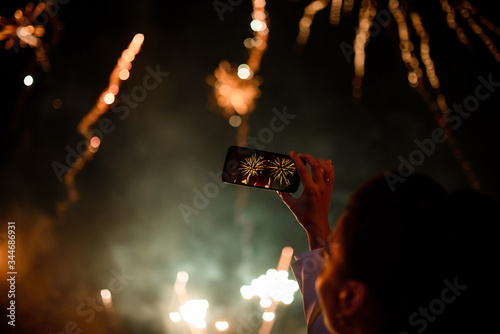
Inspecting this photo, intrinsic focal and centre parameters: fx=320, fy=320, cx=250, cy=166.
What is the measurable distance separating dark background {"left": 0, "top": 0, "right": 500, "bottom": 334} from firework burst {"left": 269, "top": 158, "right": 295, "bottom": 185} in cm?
542

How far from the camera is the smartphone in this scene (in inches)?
71.1

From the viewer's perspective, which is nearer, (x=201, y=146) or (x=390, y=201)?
(x=390, y=201)

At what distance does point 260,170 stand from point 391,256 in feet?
3.76

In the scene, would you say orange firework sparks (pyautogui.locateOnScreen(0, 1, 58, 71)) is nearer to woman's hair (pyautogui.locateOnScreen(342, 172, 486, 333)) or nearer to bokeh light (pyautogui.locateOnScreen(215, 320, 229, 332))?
woman's hair (pyautogui.locateOnScreen(342, 172, 486, 333))

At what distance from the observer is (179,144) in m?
7.43

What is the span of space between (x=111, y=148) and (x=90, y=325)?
424 cm

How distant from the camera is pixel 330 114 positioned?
24.4 feet

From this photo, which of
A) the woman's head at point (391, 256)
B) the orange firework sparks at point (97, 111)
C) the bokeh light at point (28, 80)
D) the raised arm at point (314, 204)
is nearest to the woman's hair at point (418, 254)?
the woman's head at point (391, 256)

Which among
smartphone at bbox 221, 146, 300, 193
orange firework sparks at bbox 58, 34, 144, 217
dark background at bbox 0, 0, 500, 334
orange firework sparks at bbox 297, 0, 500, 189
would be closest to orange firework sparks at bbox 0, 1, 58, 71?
dark background at bbox 0, 0, 500, 334

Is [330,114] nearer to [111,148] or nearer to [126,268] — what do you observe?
[111,148]

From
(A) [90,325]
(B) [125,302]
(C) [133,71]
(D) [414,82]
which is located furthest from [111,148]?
(D) [414,82]

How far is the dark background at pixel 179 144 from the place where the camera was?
6887 millimetres

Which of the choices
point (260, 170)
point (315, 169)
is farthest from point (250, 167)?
point (315, 169)

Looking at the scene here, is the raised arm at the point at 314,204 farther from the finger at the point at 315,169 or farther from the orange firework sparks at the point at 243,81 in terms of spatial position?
the orange firework sparks at the point at 243,81
